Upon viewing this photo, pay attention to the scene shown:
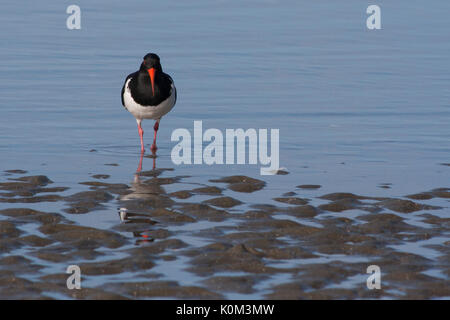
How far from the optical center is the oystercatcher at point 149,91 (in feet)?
57.2

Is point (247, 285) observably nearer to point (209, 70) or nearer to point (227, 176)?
point (227, 176)

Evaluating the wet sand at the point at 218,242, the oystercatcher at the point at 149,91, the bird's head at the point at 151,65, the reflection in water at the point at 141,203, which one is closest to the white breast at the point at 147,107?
Answer: the oystercatcher at the point at 149,91

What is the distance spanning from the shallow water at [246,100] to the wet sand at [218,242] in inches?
2.5

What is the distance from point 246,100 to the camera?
22.0m

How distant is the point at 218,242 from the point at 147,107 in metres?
6.90

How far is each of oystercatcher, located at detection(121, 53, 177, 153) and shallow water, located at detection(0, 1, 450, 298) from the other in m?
0.67

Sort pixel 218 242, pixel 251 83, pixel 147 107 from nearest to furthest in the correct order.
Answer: pixel 218 242 < pixel 147 107 < pixel 251 83

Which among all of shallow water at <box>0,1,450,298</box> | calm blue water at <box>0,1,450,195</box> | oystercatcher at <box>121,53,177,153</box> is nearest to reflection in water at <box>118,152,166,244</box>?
shallow water at <box>0,1,450,298</box>

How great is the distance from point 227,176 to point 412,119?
6.46 metres

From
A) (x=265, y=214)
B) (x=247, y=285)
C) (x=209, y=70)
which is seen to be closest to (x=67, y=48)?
(x=209, y=70)

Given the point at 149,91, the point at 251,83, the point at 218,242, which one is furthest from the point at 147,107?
the point at 218,242

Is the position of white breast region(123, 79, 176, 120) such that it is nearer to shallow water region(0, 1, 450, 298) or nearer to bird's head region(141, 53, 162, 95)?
bird's head region(141, 53, 162, 95)

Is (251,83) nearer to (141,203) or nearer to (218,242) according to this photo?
(141,203)

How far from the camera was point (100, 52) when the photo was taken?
91.4ft
